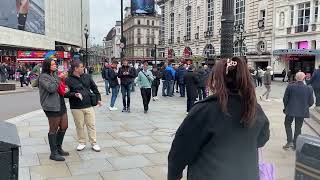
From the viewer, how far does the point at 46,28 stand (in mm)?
55125

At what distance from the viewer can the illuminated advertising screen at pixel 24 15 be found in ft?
144

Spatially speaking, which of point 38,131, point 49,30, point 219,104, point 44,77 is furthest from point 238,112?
point 49,30

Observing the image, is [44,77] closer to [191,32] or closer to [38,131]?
[38,131]

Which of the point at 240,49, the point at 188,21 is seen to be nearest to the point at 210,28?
the point at 188,21

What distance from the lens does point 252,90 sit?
266 centimetres

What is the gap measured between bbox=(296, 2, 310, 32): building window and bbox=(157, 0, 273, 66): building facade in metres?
5.05

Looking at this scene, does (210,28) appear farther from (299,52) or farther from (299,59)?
(299,52)

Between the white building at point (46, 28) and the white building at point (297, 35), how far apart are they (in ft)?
97.0

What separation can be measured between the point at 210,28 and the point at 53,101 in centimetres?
5899

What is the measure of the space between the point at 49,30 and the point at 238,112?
5693 centimetres

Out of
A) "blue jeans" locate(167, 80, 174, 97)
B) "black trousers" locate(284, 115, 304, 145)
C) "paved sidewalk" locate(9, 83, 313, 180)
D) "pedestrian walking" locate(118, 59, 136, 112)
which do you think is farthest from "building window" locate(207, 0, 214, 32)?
"black trousers" locate(284, 115, 304, 145)

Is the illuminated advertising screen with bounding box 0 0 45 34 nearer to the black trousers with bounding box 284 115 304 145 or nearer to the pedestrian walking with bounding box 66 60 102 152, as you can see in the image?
the pedestrian walking with bounding box 66 60 102 152

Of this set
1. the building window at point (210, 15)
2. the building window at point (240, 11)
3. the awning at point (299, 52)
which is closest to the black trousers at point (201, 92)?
the awning at point (299, 52)

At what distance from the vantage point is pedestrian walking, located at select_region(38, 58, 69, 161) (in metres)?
6.25
